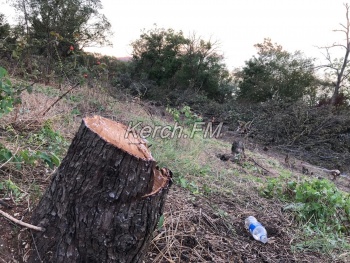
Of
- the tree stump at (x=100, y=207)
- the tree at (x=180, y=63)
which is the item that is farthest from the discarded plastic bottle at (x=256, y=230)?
the tree at (x=180, y=63)

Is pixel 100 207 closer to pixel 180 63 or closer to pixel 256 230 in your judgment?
pixel 256 230

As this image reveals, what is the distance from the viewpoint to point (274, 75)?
13297 mm

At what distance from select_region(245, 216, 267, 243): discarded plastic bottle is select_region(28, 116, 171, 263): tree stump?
3.31 feet

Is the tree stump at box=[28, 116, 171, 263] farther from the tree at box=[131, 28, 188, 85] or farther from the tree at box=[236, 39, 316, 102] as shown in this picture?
the tree at box=[131, 28, 188, 85]

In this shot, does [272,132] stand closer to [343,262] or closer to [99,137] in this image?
[343,262]

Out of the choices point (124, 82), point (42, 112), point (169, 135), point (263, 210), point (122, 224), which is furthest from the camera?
point (124, 82)

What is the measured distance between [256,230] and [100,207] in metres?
1.24

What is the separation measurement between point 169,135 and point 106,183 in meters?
2.90

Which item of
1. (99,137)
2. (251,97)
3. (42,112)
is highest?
(251,97)

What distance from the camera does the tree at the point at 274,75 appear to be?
12477 millimetres

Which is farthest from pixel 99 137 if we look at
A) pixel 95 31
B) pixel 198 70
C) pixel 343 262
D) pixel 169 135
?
pixel 198 70

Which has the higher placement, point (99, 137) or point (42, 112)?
point (99, 137)

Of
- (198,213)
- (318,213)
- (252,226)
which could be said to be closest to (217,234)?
(198,213)

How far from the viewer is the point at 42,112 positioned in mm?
2807
